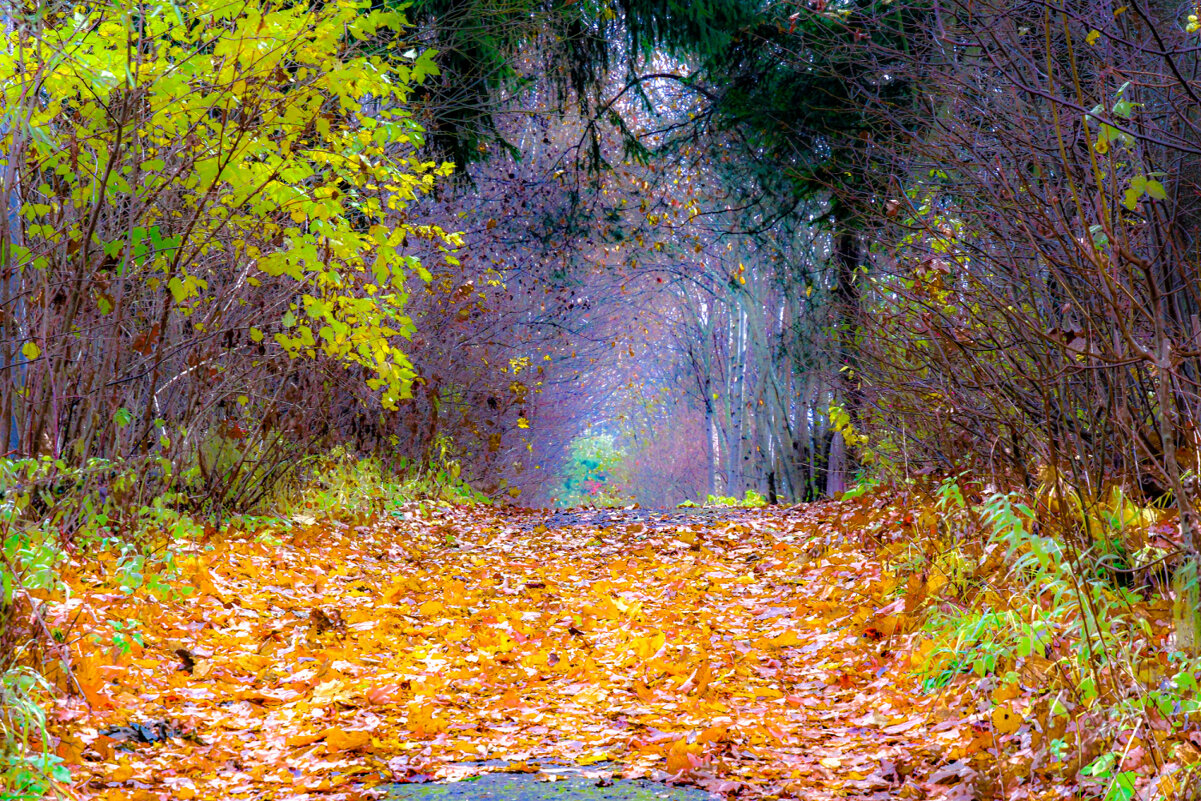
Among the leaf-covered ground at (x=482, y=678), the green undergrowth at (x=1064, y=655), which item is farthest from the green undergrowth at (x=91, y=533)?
the green undergrowth at (x=1064, y=655)

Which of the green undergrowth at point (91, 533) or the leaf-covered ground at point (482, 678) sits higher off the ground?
the green undergrowth at point (91, 533)

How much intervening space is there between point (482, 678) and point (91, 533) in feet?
7.42

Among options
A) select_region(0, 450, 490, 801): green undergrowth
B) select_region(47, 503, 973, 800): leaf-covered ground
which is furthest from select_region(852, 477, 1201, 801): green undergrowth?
select_region(0, 450, 490, 801): green undergrowth

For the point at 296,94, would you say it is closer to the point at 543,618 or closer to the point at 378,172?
the point at 378,172

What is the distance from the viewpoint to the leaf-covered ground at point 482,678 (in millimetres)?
3398

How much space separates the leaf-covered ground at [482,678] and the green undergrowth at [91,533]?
170 millimetres

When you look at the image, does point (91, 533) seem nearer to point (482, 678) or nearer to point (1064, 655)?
point (482, 678)

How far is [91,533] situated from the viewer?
523 centimetres

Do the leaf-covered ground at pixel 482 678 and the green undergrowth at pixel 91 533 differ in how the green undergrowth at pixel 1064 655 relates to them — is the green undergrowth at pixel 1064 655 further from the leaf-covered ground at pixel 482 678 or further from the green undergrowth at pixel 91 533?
the green undergrowth at pixel 91 533

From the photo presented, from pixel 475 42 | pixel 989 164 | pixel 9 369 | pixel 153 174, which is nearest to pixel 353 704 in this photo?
pixel 9 369

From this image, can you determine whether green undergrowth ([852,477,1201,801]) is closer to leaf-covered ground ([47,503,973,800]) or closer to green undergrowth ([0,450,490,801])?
leaf-covered ground ([47,503,973,800])

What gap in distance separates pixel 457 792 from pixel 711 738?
0.97 metres

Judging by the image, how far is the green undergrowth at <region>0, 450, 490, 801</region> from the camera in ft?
9.62

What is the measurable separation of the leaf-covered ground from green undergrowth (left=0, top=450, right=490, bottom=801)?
17cm
